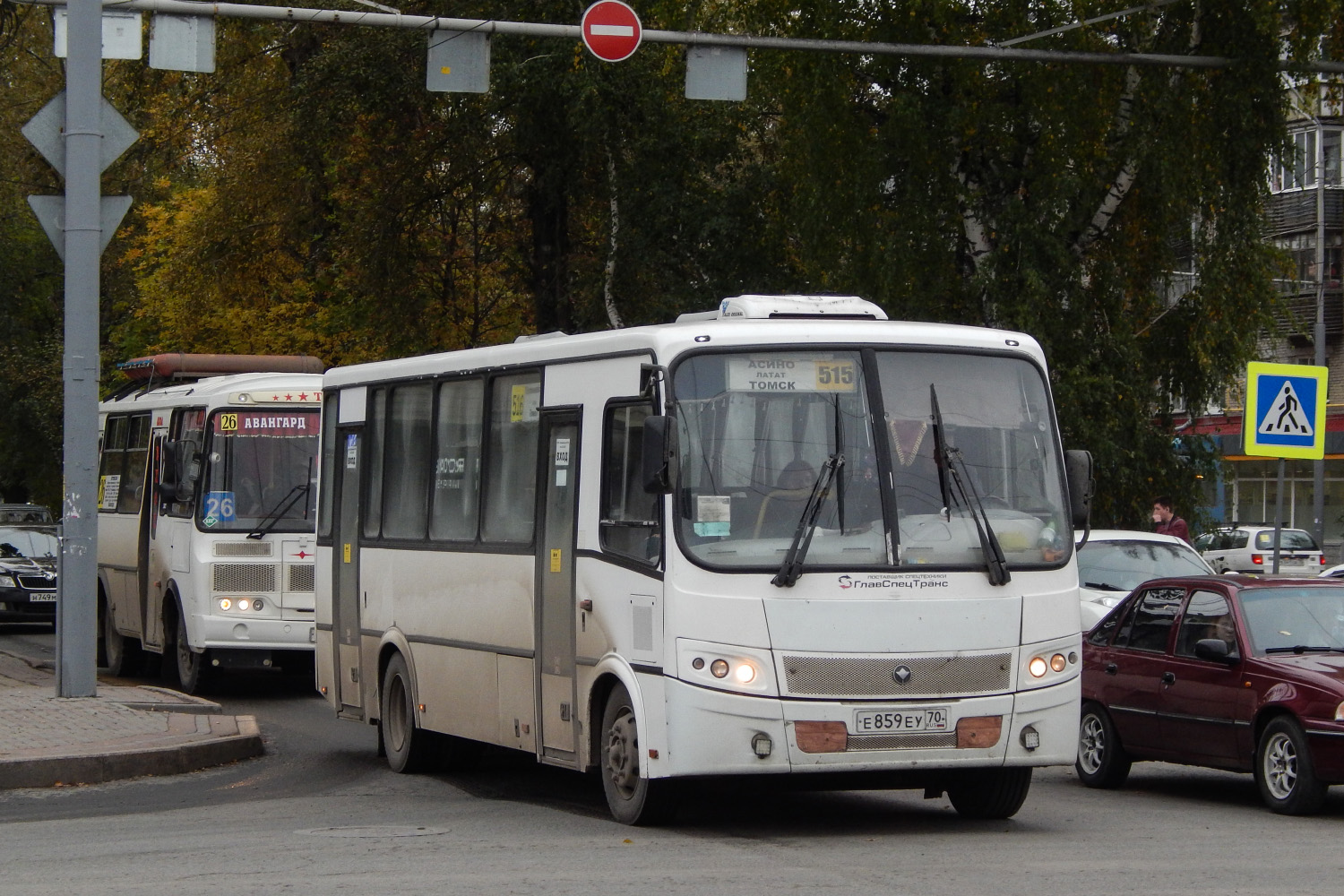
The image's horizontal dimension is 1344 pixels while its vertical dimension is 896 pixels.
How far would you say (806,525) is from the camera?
9969 mm

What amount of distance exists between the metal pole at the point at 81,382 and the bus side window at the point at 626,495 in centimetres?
711

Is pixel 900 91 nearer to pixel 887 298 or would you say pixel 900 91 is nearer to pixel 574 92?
pixel 887 298

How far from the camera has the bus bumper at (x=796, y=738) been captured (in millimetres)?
9750

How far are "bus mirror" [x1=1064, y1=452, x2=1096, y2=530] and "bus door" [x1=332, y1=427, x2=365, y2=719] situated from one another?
19.1ft

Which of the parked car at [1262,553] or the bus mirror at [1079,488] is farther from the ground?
the bus mirror at [1079,488]

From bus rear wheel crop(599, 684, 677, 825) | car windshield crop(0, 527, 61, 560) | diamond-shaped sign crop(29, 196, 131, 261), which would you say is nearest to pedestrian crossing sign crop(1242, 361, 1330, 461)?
bus rear wheel crop(599, 684, 677, 825)

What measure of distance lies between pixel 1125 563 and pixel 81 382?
9673 mm

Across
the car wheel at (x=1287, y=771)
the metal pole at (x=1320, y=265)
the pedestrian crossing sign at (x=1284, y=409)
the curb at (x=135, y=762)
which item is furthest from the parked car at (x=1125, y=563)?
the metal pole at (x=1320, y=265)

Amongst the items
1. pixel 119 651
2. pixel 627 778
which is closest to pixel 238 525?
pixel 119 651

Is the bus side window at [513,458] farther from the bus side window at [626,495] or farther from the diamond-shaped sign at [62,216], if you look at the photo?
the diamond-shaped sign at [62,216]

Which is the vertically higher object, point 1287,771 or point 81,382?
point 81,382

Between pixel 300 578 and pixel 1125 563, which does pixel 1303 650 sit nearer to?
pixel 1125 563

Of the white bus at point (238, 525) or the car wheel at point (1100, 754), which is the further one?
the white bus at point (238, 525)

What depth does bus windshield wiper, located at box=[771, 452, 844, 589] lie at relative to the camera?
32.2 feet
